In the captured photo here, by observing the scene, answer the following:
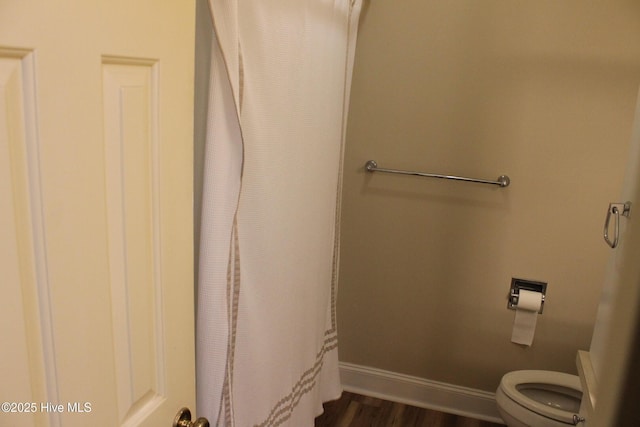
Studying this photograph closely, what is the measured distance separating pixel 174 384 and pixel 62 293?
36 centimetres

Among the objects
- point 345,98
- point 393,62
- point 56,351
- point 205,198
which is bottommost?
point 56,351

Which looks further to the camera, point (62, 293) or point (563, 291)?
point (563, 291)

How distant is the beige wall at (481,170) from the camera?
2.22 metres

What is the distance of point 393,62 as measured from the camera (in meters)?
2.41

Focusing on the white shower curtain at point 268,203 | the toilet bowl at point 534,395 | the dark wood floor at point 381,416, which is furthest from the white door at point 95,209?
the dark wood floor at point 381,416

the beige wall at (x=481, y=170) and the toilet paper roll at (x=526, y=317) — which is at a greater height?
the beige wall at (x=481, y=170)

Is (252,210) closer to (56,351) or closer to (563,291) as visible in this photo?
(56,351)

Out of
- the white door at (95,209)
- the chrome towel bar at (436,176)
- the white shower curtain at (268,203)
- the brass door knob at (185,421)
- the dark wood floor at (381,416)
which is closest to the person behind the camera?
the white door at (95,209)

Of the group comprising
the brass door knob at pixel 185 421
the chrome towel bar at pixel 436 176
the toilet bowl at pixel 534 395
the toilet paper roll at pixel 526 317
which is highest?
the chrome towel bar at pixel 436 176

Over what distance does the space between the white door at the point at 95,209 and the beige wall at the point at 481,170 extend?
1668 mm

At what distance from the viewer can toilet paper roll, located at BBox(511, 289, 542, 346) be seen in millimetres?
2357

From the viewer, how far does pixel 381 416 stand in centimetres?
256

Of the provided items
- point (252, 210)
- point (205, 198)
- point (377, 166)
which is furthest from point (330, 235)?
→ point (205, 198)

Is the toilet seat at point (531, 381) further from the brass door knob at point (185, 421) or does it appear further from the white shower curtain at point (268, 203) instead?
the brass door knob at point (185, 421)
